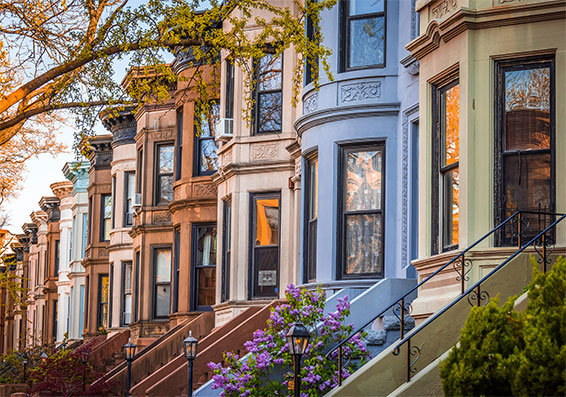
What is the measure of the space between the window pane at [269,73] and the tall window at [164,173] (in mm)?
8367

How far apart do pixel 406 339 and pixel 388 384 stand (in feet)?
3.48

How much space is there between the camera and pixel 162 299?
2906cm

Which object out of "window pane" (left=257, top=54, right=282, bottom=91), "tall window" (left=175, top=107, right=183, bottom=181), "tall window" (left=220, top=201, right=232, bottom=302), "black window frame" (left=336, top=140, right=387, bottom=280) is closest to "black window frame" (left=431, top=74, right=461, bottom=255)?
"black window frame" (left=336, top=140, right=387, bottom=280)

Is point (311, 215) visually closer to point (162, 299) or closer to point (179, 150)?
point (179, 150)

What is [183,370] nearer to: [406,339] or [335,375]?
[335,375]

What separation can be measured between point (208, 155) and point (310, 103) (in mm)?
8761

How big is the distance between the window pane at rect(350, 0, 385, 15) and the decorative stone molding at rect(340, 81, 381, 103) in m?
1.21

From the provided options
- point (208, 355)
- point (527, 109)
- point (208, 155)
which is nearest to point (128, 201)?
point (208, 155)

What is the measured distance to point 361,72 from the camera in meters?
16.2

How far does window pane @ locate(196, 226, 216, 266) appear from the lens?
25422mm

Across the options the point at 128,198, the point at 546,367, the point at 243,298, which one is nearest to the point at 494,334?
the point at 546,367

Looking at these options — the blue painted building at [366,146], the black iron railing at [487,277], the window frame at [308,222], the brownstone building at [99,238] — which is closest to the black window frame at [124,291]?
the brownstone building at [99,238]

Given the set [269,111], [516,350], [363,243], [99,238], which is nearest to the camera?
[516,350]

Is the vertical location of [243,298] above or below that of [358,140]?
below
